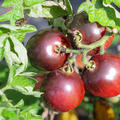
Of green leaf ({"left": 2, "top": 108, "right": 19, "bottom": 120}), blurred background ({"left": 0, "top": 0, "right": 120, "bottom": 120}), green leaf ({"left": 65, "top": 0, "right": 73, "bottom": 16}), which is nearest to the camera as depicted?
green leaf ({"left": 2, "top": 108, "right": 19, "bottom": 120})

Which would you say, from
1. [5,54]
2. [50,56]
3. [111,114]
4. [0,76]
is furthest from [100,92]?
[111,114]

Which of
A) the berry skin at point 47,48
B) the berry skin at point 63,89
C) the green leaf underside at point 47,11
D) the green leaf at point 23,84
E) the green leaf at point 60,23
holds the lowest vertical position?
the berry skin at point 63,89

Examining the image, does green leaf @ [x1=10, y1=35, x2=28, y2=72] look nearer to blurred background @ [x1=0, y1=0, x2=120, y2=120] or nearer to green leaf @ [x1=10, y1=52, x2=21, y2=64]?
green leaf @ [x1=10, y1=52, x2=21, y2=64]

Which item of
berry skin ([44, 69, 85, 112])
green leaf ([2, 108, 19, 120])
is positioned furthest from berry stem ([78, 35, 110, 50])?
green leaf ([2, 108, 19, 120])

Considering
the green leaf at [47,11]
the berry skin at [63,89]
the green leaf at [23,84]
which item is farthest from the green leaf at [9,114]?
the green leaf at [47,11]

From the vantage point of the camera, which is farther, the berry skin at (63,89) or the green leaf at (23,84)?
the berry skin at (63,89)

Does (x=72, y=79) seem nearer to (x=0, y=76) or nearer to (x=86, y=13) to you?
(x=86, y=13)

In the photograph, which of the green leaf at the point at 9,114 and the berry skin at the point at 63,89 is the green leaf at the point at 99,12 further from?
the green leaf at the point at 9,114
